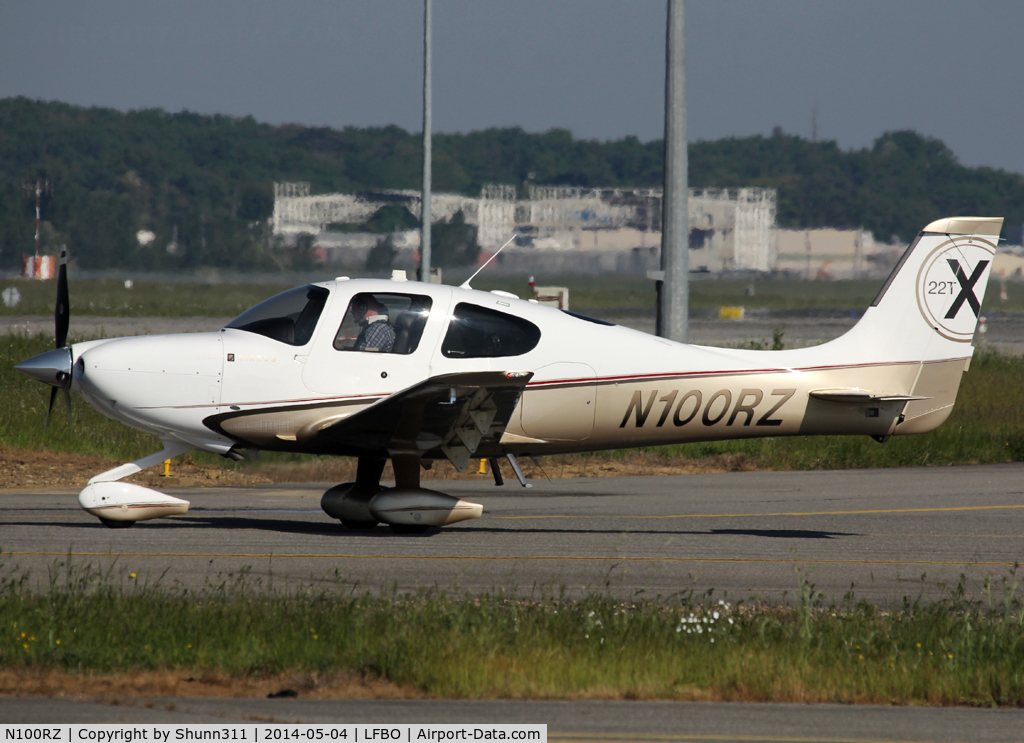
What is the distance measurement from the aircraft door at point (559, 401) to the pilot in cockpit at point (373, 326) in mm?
1439

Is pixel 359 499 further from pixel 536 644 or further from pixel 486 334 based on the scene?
pixel 536 644

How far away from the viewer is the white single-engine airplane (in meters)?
10.6

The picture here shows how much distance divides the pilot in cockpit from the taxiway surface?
6.13 feet

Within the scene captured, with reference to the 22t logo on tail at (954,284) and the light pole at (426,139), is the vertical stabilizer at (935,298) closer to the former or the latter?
the 22t logo on tail at (954,284)

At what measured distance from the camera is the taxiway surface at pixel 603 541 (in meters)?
9.24

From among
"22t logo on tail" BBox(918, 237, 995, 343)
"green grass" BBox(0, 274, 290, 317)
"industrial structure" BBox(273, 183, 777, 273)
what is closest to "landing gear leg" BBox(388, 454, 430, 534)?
"22t logo on tail" BBox(918, 237, 995, 343)


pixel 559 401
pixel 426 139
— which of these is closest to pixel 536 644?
pixel 559 401

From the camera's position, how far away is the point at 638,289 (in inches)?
1457

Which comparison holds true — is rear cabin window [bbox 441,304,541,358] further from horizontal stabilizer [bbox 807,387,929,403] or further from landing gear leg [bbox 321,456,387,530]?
horizontal stabilizer [bbox 807,387,929,403]

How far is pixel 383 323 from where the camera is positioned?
10.8m

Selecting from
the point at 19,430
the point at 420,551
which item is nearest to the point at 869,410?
the point at 420,551

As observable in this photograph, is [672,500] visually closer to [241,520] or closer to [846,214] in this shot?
[241,520]

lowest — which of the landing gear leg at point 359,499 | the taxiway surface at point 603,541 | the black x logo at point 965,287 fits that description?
the taxiway surface at point 603,541
